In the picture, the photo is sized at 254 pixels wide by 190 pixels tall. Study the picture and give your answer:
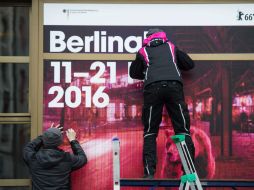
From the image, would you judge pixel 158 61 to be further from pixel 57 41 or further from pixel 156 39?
pixel 57 41

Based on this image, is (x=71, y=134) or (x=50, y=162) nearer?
(x=50, y=162)

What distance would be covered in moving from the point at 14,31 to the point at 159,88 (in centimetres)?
196

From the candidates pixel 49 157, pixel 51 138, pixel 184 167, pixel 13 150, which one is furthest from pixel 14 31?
pixel 184 167

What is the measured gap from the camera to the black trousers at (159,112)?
6309 mm

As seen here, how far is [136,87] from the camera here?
6.96 m

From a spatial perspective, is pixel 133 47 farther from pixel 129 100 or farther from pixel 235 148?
pixel 235 148

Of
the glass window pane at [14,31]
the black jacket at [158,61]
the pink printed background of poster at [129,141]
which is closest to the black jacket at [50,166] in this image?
the pink printed background of poster at [129,141]

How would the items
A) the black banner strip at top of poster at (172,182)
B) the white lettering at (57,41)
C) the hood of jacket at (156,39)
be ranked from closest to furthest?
the black banner strip at top of poster at (172,182) < the hood of jacket at (156,39) < the white lettering at (57,41)

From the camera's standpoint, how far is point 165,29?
699 cm

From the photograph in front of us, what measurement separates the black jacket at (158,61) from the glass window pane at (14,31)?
137 centimetres

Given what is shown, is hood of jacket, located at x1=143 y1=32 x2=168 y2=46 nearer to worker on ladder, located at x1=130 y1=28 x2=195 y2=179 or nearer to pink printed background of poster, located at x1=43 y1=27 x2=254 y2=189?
worker on ladder, located at x1=130 y1=28 x2=195 y2=179

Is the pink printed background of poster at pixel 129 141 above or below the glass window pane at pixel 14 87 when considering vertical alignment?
below

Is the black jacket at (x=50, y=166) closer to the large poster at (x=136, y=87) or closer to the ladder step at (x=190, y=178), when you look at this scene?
the large poster at (x=136, y=87)

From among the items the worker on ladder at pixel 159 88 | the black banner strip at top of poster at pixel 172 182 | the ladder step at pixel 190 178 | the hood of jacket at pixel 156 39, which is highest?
the hood of jacket at pixel 156 39
